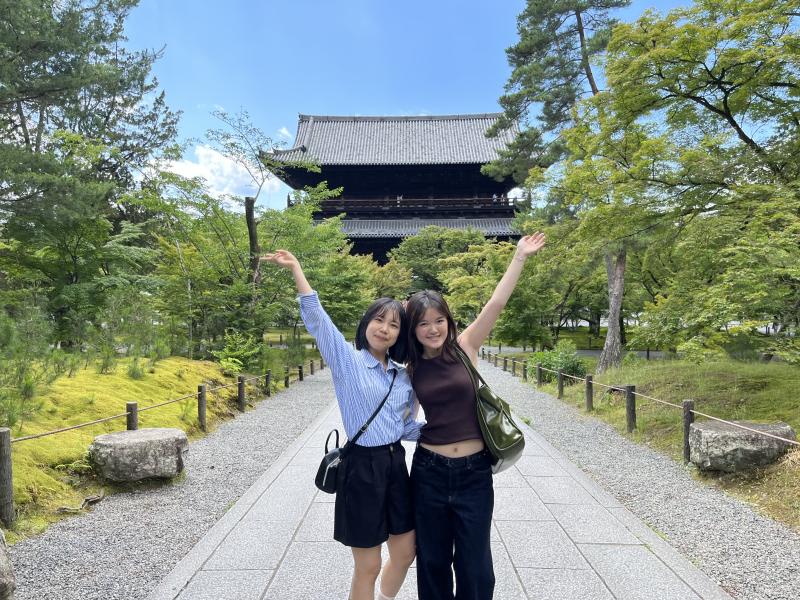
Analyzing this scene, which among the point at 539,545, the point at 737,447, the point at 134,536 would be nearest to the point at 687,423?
the point at 737,447

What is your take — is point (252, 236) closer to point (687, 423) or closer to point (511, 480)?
point (511, 480)

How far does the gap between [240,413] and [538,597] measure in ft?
23.1

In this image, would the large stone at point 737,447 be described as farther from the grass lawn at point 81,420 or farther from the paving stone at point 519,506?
the grass lawn at point 81,420

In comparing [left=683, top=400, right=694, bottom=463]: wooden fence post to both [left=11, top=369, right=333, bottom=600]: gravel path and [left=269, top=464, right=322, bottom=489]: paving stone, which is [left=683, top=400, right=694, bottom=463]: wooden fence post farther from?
[left=11, top=369, right=333, bottom=600]: gravel path

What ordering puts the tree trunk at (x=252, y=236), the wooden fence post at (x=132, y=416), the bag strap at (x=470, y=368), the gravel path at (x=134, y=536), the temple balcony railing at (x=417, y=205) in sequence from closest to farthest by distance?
the bag strap at (x=470, y=368), the gravel path at (x=134, y=536), the wooden fence post at (x=132, y=416), the tree trunk at (x=252, y=236), the temple balcony railing at (x=417, y=205)

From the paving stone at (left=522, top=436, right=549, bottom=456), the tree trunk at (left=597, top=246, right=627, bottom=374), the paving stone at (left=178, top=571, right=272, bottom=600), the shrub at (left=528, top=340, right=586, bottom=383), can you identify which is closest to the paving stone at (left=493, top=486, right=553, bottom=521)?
the paving stone at (left=522, top=436, right=549, bottom=456)

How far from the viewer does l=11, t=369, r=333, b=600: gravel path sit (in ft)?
9.88

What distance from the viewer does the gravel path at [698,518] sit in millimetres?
3148

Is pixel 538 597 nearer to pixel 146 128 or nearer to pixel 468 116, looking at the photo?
pixel 146 128

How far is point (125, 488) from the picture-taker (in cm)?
473

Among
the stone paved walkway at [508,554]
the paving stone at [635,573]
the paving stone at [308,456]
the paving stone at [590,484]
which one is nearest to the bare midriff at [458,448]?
the stone paved walkway at [508,554]

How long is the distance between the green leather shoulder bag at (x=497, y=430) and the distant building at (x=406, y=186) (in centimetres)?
2567

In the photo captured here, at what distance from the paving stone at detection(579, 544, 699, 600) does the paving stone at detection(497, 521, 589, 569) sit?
0.11 metres

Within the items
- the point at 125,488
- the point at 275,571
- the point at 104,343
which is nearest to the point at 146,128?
the point at 104,343
